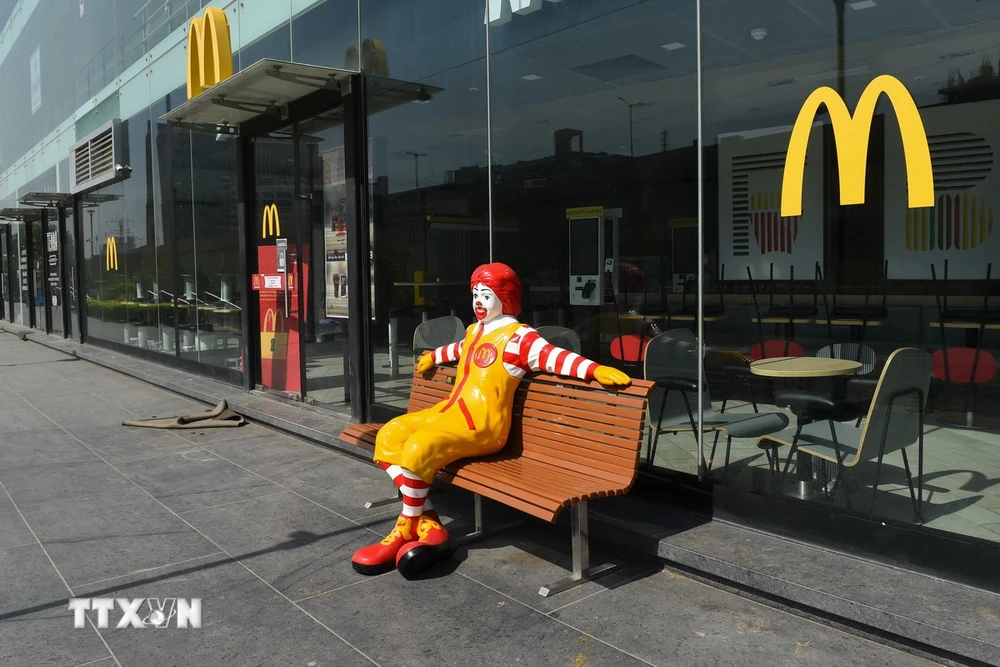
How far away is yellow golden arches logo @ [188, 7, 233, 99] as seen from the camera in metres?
8.90

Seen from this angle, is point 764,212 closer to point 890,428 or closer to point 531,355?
point 890,428

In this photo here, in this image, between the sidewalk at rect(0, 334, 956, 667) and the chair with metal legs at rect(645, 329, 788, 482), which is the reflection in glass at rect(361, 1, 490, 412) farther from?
the chair with metal legs at rect(645, 329, 788, 482)

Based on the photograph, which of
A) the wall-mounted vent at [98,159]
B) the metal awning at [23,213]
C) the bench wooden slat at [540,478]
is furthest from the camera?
the metal awning at [23,213]

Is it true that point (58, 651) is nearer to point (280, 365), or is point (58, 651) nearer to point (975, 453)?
point (975, 453)

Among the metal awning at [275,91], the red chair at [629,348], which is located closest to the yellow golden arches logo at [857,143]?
the red chair at [629,348]

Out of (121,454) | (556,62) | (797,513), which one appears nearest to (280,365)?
(121,454)

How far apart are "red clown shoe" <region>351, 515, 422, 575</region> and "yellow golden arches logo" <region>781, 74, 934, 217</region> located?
8.73 feet

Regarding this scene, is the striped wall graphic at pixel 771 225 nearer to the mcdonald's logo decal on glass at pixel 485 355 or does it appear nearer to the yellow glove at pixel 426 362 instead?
the mcdonald's logo decal on glass at pixel 485 355

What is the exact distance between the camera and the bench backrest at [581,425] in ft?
13.3

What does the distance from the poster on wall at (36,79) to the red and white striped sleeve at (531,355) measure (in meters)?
20.3

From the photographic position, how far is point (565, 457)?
440cm

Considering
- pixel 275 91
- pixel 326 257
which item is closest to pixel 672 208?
pixel 326 257

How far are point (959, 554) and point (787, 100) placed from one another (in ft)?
7.89

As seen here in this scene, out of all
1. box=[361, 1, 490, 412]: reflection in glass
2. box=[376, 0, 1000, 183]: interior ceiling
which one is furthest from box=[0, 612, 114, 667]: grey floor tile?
box=[376, 0, 1000, 183]: interior ceiling
